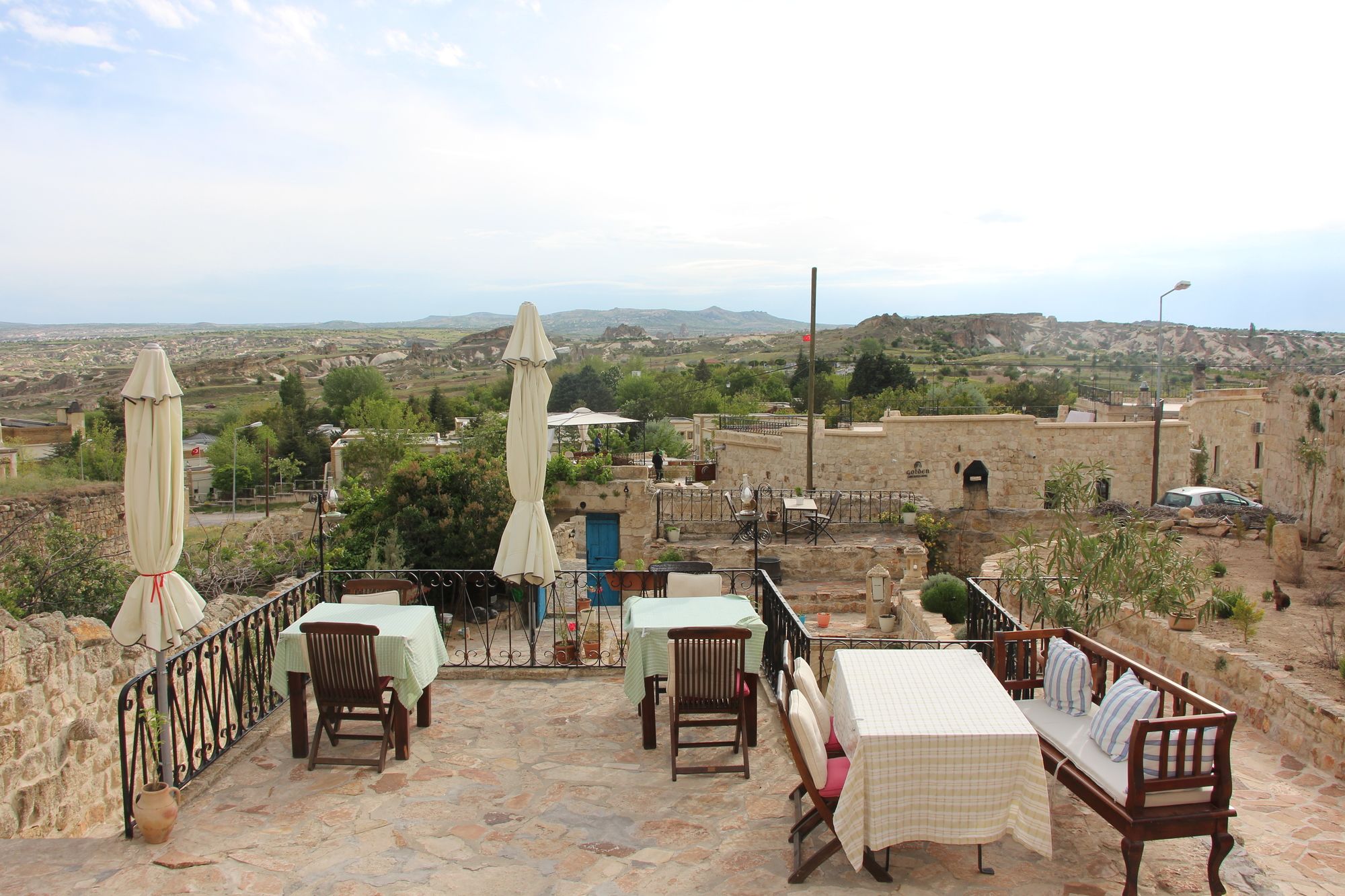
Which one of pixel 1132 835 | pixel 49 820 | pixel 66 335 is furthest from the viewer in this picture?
pixel 66 335

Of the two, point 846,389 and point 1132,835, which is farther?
point 846,389

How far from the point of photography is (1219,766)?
135 inches

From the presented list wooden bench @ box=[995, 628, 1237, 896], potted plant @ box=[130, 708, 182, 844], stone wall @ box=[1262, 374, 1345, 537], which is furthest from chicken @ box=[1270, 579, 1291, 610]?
potted plant @ box=[130, 708, 182, 844]

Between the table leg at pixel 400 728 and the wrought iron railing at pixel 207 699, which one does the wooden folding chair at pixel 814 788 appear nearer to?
the table leg at pixel 400 728

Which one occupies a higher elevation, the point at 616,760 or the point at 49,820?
the point at 616,760

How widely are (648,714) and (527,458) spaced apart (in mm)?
2225

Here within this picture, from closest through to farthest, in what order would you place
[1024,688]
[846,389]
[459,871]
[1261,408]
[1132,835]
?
[1132,835]
[459,871]
[1024,688]
[1261,408]
[846,389]

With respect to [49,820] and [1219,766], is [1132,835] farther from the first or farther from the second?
[49,820]

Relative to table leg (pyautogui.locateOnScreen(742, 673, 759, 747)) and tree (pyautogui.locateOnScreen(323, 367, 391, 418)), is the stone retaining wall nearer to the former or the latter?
table leg (pyautogui.locateOnScreen(742, 673, 759, 747))

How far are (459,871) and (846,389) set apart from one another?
41.1m

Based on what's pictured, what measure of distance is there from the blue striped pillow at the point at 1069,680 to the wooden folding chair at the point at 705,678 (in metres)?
1.66

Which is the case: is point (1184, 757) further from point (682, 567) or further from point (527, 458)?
point (682, 567)

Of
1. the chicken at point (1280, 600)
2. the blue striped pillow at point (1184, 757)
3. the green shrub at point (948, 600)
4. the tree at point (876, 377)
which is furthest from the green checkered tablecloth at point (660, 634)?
the tree at point (876, 377)

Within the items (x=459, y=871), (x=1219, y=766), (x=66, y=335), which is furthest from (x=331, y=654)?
(x=66, y=335)
